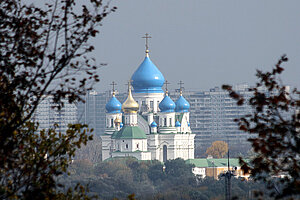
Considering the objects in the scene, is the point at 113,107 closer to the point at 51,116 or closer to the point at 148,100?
the point at 148,100

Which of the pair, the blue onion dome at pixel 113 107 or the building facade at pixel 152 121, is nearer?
the building facade at pixel 152 121

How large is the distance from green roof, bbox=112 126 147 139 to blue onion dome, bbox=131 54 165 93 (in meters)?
3.77

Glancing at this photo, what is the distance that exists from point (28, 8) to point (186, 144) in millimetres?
56287

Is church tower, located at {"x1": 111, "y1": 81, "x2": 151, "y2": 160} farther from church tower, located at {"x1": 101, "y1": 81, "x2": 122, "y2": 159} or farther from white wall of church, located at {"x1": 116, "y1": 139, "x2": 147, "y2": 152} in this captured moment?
church tower, located at {"x1": 101, "y1": 81, "x2": 122, "y2": 159}

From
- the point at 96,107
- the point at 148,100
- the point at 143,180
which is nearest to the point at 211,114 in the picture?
the point at 96,107

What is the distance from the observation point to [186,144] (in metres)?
66.6

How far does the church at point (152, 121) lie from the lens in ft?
211

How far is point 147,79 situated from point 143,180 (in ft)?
34.6

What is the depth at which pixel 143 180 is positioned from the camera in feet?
188

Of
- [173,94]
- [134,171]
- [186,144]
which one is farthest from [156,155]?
[173,94]

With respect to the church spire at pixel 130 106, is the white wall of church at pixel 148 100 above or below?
above

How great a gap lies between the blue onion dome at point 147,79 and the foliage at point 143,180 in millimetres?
6385

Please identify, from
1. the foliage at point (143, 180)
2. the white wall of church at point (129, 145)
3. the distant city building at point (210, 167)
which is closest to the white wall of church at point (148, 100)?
the white wall of church at point (129, 145)

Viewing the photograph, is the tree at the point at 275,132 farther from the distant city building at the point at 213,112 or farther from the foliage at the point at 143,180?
the distant city building at the point at 213,112
